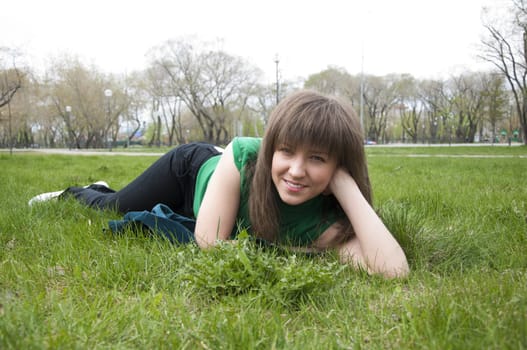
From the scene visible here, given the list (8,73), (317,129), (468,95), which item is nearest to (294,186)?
(317,129)

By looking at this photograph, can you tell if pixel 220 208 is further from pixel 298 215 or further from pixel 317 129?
pixel 317 129

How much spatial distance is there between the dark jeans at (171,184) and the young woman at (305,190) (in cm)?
47

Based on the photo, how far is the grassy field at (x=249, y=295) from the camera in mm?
1244

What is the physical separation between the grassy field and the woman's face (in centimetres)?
36

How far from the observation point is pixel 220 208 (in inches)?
87.3

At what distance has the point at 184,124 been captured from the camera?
68500 mm

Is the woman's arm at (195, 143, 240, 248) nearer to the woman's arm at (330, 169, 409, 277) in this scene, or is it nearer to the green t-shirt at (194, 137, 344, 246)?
the green t-shirt at (194, 137, 344, 246)

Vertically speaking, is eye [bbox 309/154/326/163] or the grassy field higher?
eye [bbox 309/154/326/163]

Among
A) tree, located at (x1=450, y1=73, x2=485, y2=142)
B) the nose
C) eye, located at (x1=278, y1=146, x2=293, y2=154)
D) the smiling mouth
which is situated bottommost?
the smiling mouth

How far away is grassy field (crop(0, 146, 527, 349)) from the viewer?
1.24m

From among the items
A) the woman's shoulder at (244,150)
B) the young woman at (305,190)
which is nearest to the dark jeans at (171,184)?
the young woman at (305,190)

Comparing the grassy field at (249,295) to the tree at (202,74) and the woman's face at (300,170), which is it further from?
the tree at (202,74)

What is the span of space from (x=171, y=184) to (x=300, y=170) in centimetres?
147

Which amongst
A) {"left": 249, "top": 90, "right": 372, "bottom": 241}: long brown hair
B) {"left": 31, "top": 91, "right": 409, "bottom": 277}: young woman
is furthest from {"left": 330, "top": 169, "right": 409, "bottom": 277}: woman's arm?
{"left": 249, "top": 90, "right": 372, "bottom": 241}: long brown hair
